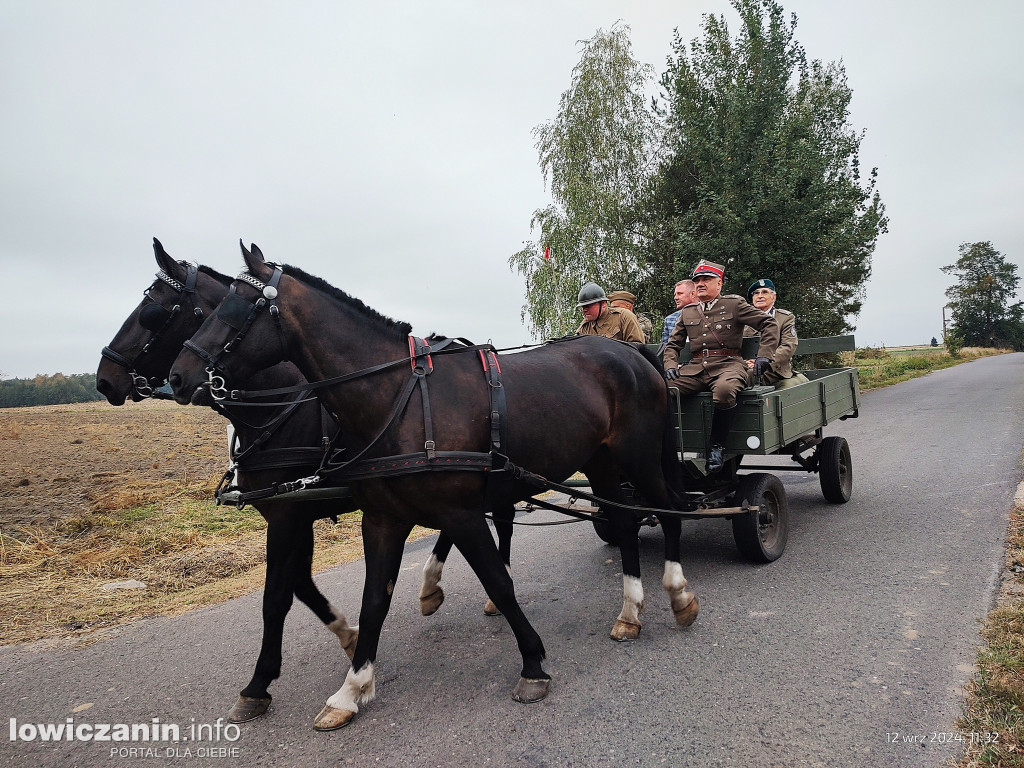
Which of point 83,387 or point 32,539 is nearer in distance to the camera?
point 32,539

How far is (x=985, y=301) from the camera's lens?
65812 mm

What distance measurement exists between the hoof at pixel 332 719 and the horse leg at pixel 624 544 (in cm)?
160

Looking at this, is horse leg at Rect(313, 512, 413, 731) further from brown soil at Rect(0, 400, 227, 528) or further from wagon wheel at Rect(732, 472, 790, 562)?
brown soil at Rect(0, 400, 227, 528)

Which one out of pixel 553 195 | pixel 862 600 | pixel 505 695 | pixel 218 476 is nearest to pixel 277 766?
pixel 505 695

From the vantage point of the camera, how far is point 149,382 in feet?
12.1

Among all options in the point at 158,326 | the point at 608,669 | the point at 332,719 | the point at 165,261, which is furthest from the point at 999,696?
the point at 165,261

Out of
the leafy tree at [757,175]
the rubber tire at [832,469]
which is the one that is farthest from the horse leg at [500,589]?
the leafy tree at [757,175]

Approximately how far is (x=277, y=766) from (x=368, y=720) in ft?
1.49

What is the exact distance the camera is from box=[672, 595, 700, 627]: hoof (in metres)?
3.73

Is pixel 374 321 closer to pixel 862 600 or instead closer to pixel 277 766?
pixel 277 766

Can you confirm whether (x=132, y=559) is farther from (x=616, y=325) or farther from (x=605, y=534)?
(x=616, y=325)

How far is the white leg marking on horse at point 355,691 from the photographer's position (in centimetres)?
298
